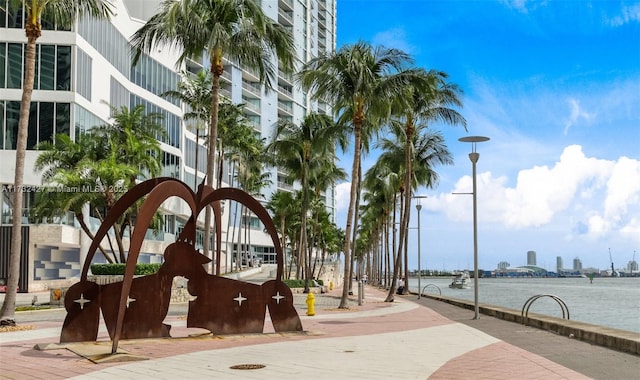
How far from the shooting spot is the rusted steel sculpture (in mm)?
12969

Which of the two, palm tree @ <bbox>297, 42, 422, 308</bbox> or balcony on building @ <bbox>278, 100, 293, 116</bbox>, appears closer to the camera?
palm tree @ <bbox>297, 42, 422, 308</bbox>

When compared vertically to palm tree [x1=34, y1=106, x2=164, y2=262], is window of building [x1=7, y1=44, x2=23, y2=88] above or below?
above

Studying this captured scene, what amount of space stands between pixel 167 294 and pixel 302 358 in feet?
12.4

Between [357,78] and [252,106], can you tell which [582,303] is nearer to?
[357,78]

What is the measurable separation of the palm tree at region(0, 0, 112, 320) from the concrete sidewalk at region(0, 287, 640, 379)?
1850 mm

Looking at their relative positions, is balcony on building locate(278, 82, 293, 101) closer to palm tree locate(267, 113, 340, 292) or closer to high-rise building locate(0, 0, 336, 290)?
high-rise building locate(0, 0, 336, 290)

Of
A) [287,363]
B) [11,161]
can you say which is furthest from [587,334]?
[11,161]

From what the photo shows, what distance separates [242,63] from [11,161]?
81.8ft

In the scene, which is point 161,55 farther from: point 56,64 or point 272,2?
point 272,2

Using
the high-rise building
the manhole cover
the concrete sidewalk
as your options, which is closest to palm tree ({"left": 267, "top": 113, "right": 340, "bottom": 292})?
the high-rise building

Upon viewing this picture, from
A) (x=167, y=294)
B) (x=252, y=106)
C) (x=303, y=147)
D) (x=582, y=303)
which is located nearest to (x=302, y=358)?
(x=167, y=294)

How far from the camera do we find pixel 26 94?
1870 cm

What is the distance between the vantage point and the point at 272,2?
110 meters

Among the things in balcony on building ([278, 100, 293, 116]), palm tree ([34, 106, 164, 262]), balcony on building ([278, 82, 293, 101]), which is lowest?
palm tree ([34, 106, 164, 262])
